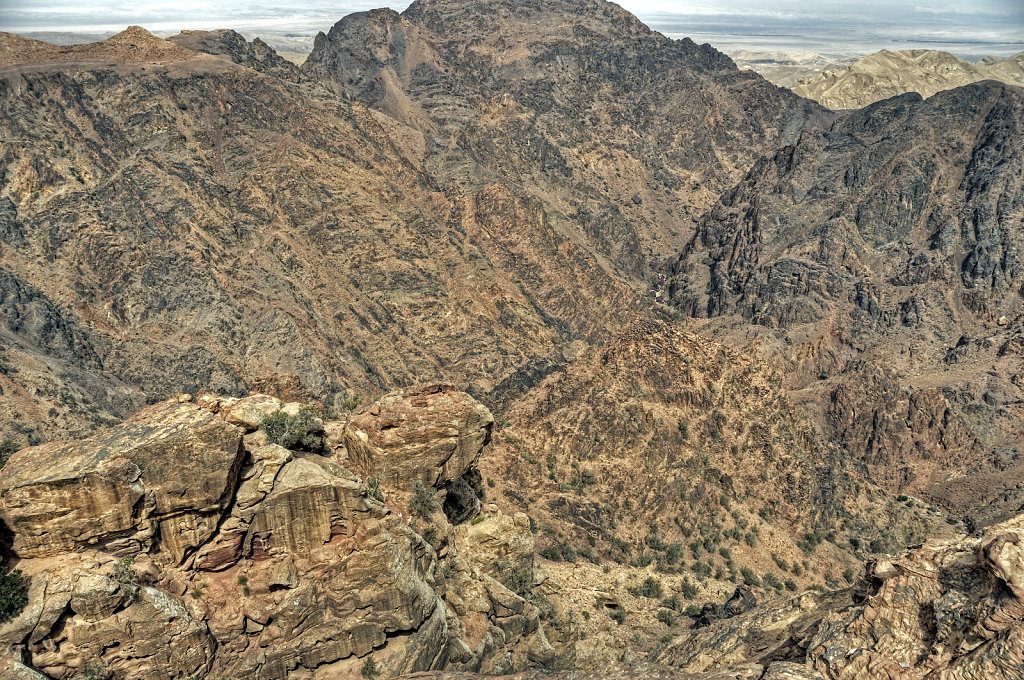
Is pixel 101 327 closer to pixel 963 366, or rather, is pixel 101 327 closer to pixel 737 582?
pixel 737 582

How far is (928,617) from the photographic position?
66.5 ft

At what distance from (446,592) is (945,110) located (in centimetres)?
13813

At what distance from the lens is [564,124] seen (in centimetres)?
16800

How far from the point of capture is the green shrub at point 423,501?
3284 centimetres

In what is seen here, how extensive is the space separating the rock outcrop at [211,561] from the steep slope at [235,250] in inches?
1732

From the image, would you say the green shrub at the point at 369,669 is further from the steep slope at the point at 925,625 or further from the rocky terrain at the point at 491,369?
the steep slope at the point at 925,625

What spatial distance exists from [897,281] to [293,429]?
115119 mm

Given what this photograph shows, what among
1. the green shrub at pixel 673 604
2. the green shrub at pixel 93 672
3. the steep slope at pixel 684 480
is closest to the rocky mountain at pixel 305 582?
the green shrub at pixel 93 672

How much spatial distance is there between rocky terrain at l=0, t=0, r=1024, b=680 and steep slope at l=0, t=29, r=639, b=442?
17.5 inches

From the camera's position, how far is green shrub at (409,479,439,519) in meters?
32.8

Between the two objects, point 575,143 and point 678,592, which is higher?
point 575,143

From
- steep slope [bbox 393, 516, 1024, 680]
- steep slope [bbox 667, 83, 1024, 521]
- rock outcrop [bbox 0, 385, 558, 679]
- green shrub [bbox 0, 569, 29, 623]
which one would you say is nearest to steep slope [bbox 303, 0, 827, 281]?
steep slope [bbox 667, 83, 1024, 521]

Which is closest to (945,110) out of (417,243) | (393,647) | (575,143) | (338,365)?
(575,143)

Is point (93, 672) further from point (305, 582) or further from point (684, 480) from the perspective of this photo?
point (684, 480)
